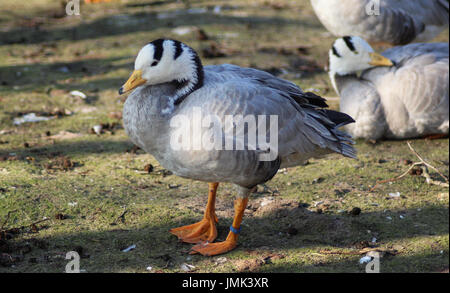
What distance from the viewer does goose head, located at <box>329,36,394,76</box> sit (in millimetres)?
6859

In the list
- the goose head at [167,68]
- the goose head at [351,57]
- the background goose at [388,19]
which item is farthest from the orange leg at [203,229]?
the background goose at [388,19]

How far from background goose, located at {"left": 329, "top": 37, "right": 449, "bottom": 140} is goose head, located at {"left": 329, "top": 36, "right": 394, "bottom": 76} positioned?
1.8 inches

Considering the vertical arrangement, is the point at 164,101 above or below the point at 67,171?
above

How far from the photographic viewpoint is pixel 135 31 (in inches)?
412

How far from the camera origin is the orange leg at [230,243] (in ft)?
14.0

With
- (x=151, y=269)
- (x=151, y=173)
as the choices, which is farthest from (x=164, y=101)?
(x=151, y=173)

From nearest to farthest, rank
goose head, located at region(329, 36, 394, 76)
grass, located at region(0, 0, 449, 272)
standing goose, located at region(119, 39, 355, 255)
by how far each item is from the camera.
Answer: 1. standing goose, located at region(119, 39, 355, 255)
2. grass, located at region(0, 0, 449, 272)
3. goose head, located at region(329, 36, 394, 76)

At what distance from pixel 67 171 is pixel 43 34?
579 cm

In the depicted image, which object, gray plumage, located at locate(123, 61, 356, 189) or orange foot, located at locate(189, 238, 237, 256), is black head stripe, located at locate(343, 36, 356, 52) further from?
orange foot, located at locate(189, 238, 237, 256)

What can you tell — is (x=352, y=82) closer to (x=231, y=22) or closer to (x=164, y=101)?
(x=164, y=101)

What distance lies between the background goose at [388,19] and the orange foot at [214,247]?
4647mm

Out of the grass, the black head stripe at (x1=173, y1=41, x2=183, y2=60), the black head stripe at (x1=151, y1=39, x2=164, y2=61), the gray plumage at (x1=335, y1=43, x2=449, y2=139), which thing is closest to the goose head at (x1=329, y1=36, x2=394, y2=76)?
the gray plumage at (x1=335, y1=43, x2=449, y2=139)

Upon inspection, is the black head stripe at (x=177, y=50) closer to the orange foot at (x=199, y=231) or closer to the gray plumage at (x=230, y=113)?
the gray plumage at (x=230, y=113)

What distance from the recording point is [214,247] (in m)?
4.30
